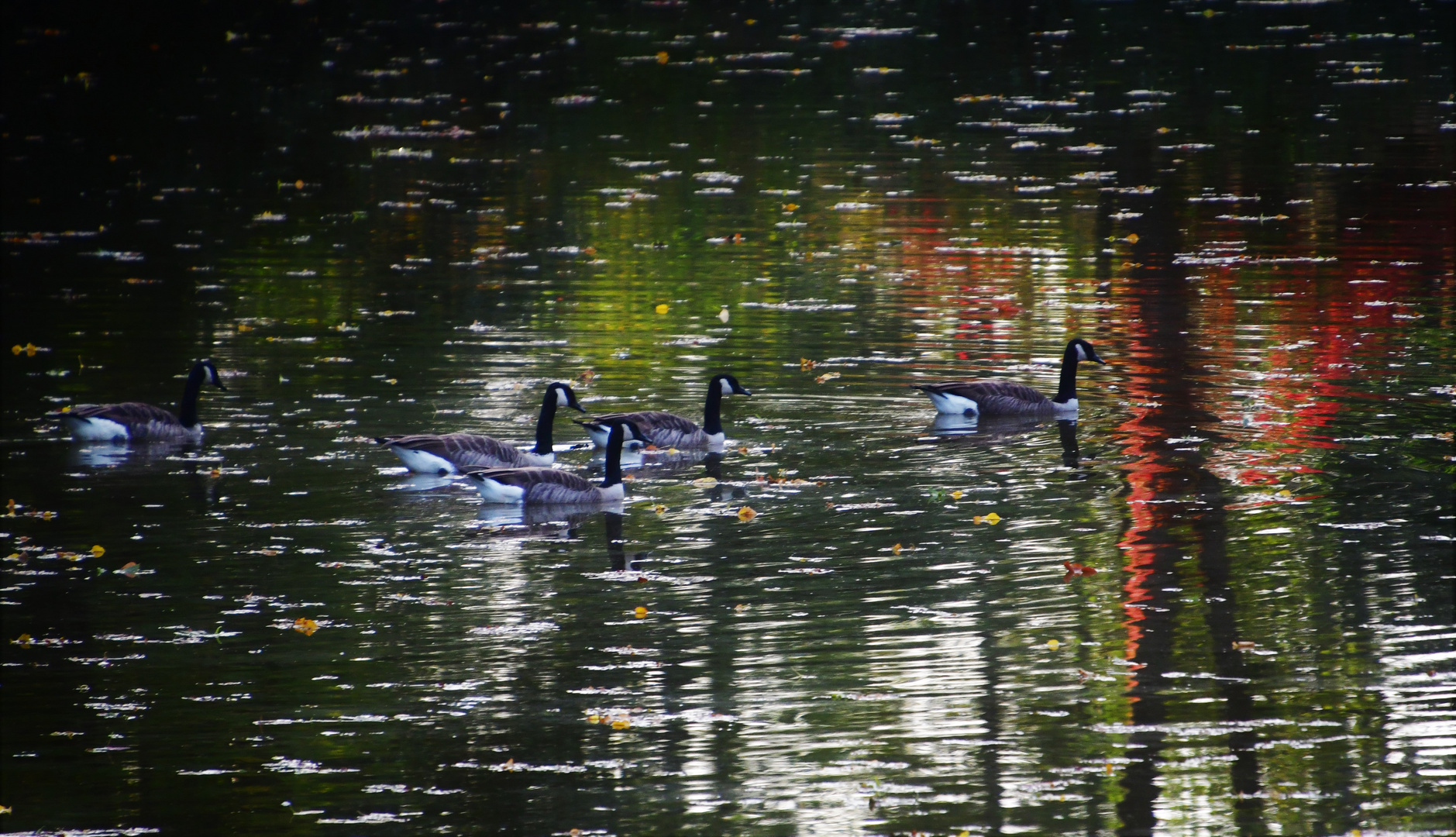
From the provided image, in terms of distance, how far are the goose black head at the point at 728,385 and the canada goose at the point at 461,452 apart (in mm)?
1769

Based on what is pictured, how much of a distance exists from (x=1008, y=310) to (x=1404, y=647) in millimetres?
12898

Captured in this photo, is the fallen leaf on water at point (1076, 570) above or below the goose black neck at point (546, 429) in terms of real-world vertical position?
below

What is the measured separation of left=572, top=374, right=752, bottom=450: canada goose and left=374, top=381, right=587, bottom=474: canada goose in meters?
0.51

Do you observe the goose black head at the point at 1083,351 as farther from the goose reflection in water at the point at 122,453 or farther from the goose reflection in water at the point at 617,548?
the goose reflection in water at the point at 122,453

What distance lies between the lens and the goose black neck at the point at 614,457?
52.8 feet

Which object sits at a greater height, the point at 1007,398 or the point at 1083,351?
the point at 1083,351

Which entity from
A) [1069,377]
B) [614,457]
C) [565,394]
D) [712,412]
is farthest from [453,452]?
[1069,377]

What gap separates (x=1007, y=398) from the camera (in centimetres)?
1872

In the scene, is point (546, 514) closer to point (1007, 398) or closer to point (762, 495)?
point (762, 495)

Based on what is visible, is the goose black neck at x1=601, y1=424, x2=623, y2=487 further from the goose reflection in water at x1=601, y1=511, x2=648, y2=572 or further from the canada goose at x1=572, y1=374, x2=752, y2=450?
the canada goose at x1=572, y1=374, x2=752, y2=450

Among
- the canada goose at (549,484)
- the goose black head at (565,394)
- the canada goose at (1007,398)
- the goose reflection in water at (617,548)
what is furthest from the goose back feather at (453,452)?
the canada goose at (1007,398)

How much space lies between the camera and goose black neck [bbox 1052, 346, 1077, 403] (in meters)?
18.8

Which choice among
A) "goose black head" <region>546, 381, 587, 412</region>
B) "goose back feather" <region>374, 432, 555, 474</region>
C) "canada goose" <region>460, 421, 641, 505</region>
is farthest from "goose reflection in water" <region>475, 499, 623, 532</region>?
"goose black head" <region>546, 381, 587, 412</region>

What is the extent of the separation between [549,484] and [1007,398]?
→ 17.1ft
